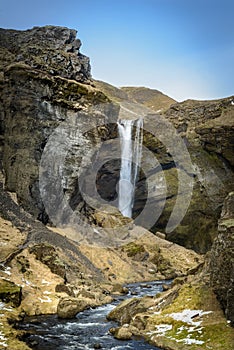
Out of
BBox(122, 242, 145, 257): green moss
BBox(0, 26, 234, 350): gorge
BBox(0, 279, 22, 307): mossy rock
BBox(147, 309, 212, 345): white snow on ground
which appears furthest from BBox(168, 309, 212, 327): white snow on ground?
BBox(122, 242, 145, 257): green moss

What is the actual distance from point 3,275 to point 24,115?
38110 mm

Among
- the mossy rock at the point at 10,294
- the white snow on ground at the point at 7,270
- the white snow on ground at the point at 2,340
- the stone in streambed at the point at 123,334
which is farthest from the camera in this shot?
the white snow on ground at the point at 7,270

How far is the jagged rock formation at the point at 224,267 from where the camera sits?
2236 centimetres

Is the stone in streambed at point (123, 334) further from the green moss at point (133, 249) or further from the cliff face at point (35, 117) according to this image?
the cliff face at point (35, 117)

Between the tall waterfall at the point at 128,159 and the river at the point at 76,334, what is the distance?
50.1m

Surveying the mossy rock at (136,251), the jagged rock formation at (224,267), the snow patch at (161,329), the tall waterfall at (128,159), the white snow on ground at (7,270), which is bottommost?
the mossy rock at (136,251)

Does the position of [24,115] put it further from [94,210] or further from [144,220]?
[144,220]

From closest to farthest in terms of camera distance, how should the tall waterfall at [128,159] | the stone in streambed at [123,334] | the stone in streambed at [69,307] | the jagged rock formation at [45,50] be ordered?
the stone in streambed at [123,334] → the stone in streambed at [69,307] → the jagged rock formation at [45,50] → the tall waterfall at [128,159]

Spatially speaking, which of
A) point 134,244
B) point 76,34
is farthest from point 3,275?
point 76,34

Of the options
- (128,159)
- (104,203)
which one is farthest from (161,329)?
(128,159)

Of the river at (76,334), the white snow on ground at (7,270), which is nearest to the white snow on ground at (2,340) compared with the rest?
the river at (76,334)

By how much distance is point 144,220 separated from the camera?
86062 mm

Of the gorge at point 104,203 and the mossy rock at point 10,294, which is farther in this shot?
the mossy rock at point 10,294

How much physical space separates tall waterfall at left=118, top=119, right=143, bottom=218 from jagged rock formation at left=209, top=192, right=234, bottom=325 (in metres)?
51.7
